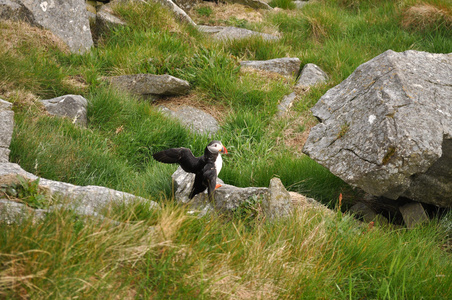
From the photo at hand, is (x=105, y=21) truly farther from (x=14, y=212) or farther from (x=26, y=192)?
(x=14, y=212)

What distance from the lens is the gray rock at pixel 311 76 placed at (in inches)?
316

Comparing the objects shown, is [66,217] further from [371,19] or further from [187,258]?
[371,19]

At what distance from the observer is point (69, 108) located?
605 centimetres

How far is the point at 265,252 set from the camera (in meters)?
2.95

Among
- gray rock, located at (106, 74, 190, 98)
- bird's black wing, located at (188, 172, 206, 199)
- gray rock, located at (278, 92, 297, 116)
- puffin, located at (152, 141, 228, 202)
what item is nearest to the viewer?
puffin, located at (152, 141, 228, 202)

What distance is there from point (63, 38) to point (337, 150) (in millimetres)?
5843

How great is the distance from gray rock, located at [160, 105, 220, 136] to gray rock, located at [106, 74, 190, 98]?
1.16 feet

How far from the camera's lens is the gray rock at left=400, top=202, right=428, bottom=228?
455 cm

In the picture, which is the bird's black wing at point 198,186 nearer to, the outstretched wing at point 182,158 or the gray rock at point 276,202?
the outstretched wing at point 182,158

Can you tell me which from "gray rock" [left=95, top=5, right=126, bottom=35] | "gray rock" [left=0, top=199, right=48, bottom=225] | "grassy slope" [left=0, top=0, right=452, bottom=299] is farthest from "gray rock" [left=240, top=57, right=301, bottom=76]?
"gray rock" [left=0, top=199, right=48, bottom=225]

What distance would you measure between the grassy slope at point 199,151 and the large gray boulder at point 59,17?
39 centimetres

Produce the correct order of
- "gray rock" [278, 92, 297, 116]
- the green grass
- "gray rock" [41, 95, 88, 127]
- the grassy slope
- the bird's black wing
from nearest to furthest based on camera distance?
1. the green grass
2. the grassy slope
3. the bird's black wing
4. "gray rock" [41, 95, 88, 127]
5. "gray rock" [278, 92, 297, 116]

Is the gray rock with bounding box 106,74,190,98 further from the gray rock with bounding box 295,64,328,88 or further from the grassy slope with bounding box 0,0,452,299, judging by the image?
the gray rock with bounding box 295,64,328,88

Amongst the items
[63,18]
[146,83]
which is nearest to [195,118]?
[146,83]
